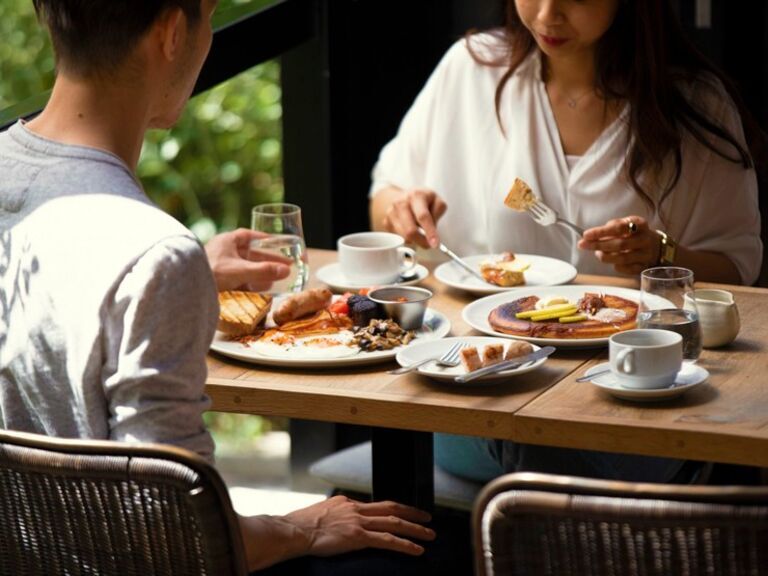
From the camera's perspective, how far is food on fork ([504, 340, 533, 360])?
1949 millimetres

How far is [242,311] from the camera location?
217cm

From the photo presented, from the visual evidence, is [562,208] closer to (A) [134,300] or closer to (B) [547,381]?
(B) [547,381]

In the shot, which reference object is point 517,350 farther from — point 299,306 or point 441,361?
point 299,306

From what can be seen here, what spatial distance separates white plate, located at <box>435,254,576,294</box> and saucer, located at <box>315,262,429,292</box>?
4 centimetres

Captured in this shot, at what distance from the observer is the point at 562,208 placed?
287 cm

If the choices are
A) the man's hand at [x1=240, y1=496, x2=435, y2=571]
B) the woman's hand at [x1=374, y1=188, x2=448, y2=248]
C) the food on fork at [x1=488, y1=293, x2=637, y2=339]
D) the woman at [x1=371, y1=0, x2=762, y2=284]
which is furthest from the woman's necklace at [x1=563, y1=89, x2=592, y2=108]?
the man's hand at [x1=240, y1=496, x2=435, y2=571]

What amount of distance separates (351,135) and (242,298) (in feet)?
5.02

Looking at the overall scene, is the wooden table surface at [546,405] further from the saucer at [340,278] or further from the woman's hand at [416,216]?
the woman's hand at [416,216]

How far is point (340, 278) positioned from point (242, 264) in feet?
0.88

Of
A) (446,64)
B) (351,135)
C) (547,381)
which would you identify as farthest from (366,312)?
(351,135)

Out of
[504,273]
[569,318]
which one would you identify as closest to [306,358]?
[569,318]

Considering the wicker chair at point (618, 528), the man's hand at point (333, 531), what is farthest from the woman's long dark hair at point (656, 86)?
the wicker chair at point (618, 528)

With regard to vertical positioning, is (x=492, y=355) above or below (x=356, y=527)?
above

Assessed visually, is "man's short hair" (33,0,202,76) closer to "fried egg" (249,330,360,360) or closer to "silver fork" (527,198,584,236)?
"fried egg" (249,330,360,360)
